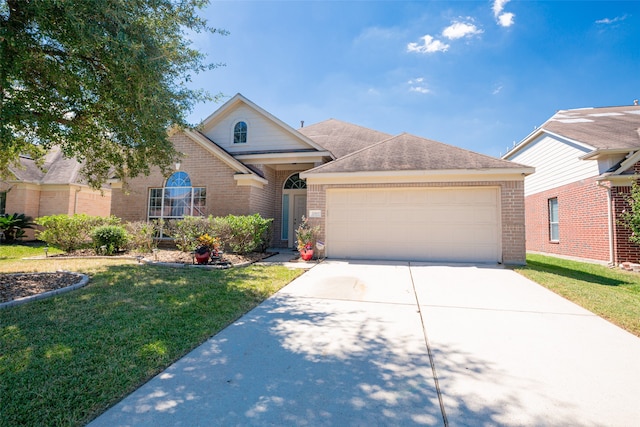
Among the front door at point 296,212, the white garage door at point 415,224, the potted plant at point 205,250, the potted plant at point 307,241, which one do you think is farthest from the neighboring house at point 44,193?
the white garage door at point 415,224

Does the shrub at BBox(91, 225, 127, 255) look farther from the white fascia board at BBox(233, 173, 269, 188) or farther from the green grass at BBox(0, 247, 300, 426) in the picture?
the white fascia board at BBox(233, 173, 269, 188)

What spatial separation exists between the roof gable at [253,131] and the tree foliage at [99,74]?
5.45 m

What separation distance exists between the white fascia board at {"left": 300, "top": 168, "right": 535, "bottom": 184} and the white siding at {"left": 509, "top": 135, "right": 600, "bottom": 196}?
405 centimetres

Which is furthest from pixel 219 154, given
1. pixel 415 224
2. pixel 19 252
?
pixel 19 252

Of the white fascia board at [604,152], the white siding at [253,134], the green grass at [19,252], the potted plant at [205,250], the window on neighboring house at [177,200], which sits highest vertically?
the white siding at [253,134]

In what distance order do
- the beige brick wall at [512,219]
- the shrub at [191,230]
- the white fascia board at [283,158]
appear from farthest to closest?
the white fascia board at [283,158]
the shrub at [191,230]
the beige brick wall at [512,219]

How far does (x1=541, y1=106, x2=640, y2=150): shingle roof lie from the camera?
10336 mm

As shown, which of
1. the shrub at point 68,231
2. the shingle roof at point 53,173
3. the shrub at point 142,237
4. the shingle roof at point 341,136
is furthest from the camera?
the shingle roof at point 53,173

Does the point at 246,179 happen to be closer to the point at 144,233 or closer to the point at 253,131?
the point at 253,131

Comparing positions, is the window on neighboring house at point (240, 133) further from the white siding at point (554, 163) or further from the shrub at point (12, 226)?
the white siding at point (554, 163)

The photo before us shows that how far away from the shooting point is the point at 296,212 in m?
13.3

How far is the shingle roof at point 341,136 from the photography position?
14.8m

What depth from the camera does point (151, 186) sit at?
12.1 m

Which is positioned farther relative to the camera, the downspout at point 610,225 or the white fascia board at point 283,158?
the white fascia board at point 283,158
